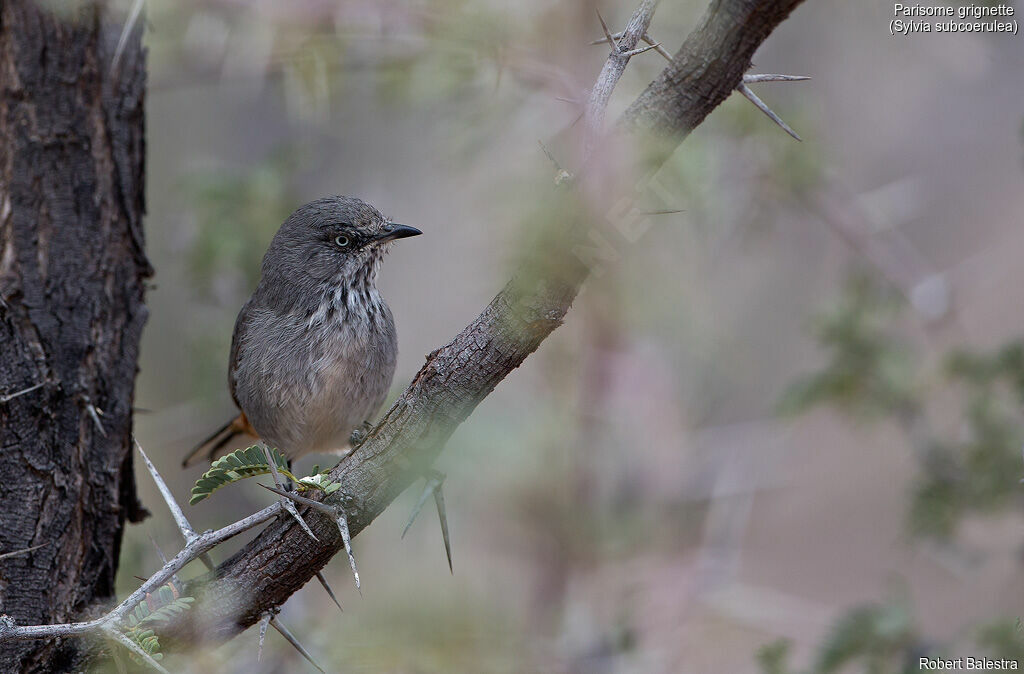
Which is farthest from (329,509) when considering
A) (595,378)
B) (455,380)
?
(595,378)

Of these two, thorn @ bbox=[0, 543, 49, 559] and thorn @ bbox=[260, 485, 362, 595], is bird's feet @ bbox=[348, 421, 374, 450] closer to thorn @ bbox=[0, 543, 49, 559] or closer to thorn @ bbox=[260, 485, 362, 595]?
thorn @ bbox=[0, 543, 49, 559]

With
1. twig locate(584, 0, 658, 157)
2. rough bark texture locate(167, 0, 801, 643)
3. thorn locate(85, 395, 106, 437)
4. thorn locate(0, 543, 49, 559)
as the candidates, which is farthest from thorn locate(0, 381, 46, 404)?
twig locate(584, 0, 658, 157)

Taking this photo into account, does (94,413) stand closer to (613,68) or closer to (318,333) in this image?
(318,333)

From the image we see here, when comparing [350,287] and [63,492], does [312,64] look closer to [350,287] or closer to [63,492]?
[350,287]

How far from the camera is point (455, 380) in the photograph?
8.27 ft

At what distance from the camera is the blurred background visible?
11.7 feet

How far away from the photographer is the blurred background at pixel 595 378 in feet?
11.7

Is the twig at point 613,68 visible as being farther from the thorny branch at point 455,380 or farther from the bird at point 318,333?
the bird at point 318,333

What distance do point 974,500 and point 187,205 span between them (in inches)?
177

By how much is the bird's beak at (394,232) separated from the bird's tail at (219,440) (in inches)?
46.9

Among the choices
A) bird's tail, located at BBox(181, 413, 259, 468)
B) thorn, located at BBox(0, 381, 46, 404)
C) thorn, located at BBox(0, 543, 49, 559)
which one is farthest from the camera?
bird's tail, located at BBox(181, 413, 259, 468)

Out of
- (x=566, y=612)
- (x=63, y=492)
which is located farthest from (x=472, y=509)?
(x=63, y=492)

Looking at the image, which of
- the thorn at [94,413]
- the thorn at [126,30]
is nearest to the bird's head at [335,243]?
the thorn at [126,30]

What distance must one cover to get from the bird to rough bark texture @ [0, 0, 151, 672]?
0.68 metres
